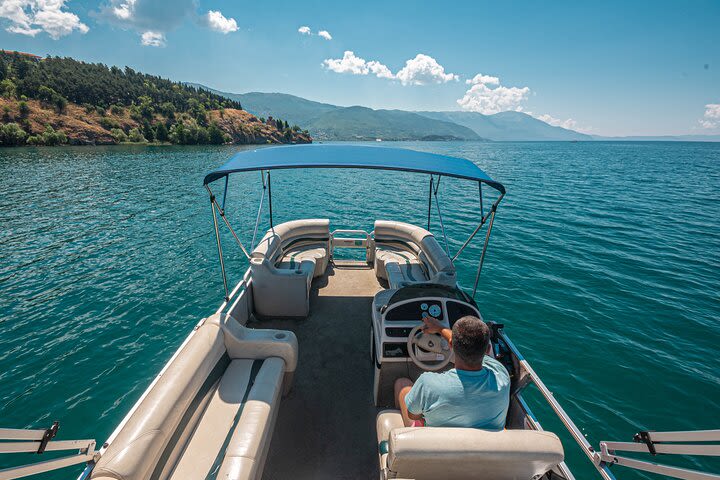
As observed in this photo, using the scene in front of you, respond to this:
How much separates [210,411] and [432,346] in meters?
2.48

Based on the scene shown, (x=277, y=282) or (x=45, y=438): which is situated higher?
(x=45, y=438)

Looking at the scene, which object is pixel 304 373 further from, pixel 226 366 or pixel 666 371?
pixel 666 371

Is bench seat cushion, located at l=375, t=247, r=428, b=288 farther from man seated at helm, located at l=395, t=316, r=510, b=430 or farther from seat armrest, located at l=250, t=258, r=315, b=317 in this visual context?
man seated at helm, located at l=395, t=316, r=510, b=430

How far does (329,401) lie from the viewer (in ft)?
13.7

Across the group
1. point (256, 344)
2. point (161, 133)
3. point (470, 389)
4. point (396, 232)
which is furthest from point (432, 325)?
point (161, 133)

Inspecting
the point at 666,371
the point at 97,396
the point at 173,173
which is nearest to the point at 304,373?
the point at 97,396

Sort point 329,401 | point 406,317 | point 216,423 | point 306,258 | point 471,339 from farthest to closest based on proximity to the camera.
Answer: point 306,258 < point 329,401 < point 406,317 < point 216,423 < point 471,339

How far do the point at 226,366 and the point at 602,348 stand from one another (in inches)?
337

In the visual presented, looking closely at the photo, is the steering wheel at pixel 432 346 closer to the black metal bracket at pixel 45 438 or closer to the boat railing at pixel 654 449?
the boat railing at pixel 654 449

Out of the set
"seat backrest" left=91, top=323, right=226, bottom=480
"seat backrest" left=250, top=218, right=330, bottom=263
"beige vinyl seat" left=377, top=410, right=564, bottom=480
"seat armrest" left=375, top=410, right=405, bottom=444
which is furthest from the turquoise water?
"beige vinyl seat" left=377, top=410, right=564, bottom=480

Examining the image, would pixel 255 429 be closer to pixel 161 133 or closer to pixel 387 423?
pixel 387 423

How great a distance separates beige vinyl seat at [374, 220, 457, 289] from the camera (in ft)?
19.8

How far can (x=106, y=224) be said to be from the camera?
15742 millimetres

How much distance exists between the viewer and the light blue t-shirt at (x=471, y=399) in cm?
225
